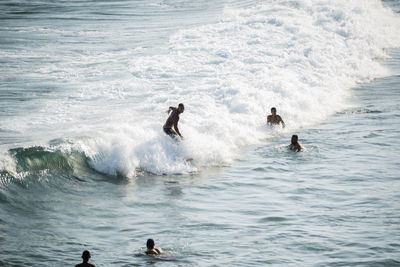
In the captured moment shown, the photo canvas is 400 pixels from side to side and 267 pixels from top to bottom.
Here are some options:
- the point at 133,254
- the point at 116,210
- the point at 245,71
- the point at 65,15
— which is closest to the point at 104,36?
the point at 65,15

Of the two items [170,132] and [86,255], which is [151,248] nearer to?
[86,255]

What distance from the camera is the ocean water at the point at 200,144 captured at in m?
10.1

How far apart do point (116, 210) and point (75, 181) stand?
218cm

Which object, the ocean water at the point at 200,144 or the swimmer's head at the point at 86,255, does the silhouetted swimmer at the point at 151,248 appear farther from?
the swimmer's head at the point at 86,255

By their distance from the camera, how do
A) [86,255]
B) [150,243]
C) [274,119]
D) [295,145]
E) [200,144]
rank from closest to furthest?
[86,255] < [150,243] < [200,144] < [295,145] < [274,119]

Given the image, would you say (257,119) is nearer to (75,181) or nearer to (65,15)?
(75,181)

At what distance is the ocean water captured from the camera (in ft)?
33.0

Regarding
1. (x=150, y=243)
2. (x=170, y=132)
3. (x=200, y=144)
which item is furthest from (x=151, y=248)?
(x=200, y=144)

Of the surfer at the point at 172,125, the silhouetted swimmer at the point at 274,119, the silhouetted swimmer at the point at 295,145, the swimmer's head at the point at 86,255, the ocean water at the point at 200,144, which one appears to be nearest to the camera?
the swimmer's head at the point at 86,255

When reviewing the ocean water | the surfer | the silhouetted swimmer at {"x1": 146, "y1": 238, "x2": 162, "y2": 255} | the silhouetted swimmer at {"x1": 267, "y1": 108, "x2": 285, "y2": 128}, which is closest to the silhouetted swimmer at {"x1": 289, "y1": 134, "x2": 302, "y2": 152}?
the ocean water

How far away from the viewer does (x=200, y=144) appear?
51.6 ft

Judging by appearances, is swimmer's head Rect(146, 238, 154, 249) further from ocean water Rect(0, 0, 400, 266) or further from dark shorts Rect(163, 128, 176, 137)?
dark shorts Rect(163, 128, 176, 137)

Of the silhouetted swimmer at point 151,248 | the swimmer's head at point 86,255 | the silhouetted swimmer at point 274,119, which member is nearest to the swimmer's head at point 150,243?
the silhouetted swimmer at point 151,248

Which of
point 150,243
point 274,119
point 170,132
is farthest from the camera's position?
point 274,119
